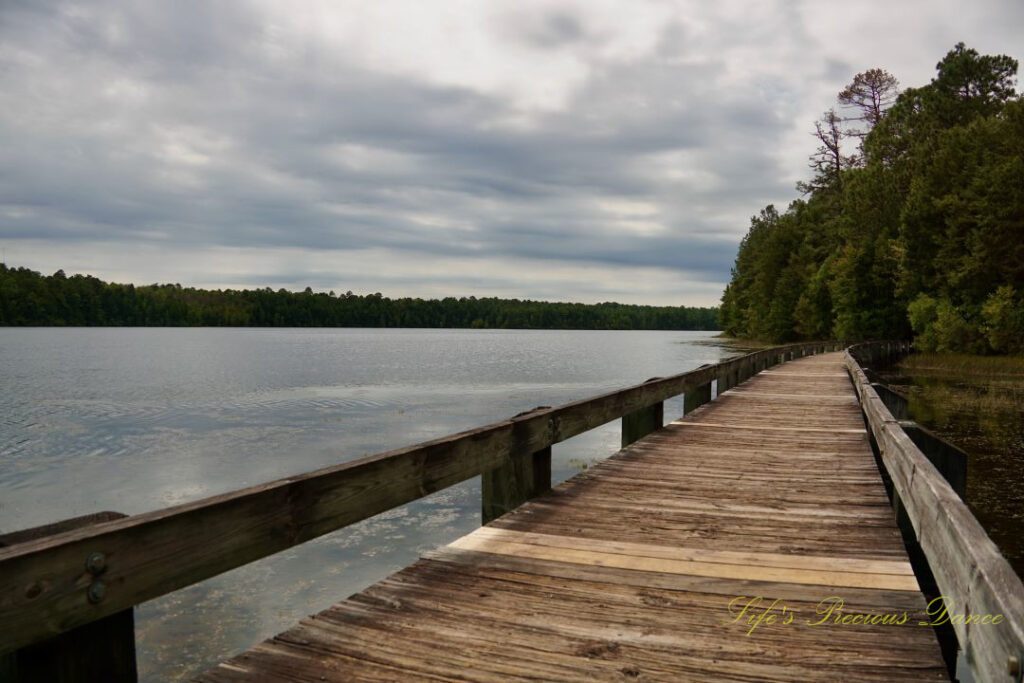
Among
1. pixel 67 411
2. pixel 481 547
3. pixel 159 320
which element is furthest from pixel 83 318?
pixel 481 547

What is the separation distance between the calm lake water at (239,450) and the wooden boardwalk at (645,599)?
164 inches

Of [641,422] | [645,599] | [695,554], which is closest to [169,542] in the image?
[645,599]

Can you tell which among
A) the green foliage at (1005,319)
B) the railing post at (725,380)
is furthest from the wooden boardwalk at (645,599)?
the green foliage at (1005,319)

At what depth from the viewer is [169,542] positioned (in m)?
2.47

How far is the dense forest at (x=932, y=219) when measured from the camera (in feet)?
119

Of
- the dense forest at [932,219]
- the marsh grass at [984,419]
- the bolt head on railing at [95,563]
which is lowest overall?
the marsh grass at [984,419]

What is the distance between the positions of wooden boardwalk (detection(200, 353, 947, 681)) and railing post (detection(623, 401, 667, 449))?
262 cm

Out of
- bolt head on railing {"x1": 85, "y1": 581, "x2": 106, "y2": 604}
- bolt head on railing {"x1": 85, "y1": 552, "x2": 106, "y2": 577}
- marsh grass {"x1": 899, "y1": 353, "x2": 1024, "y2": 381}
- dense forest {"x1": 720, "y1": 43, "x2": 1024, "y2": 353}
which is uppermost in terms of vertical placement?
dense forest {"x1": 720, "y1": 43, "x2": 1024, "y2": 353}

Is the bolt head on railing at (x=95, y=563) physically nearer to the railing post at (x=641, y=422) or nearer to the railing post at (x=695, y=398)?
the railing post at (x=641, y=422)

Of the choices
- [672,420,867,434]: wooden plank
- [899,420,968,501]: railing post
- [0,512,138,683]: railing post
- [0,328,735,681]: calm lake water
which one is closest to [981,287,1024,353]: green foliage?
[0,328,735,681]: calm lake water

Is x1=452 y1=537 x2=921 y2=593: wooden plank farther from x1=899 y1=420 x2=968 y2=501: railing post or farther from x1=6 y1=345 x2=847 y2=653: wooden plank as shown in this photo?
x1=899 y1=420 x2=968 y2=501: railing post

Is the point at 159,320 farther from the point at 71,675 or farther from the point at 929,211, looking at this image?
the point at 71,675

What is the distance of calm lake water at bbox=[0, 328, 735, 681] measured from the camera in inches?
311

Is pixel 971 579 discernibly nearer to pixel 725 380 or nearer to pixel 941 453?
pixel 941 453
